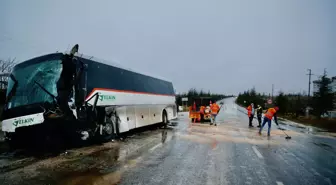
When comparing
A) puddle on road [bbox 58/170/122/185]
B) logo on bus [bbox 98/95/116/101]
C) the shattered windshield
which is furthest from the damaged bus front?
puddle on road [bbox 58/170/122/185]

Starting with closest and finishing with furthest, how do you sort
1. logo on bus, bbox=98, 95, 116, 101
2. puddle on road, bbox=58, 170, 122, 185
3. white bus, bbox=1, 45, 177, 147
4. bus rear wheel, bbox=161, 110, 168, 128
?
puddle on road, bbox=58, 170, 122, 185
white bus, bbox=1, 45, 177, 147
logo on bus, bbox=98, 95, 116, 101
bus rear wheel, bbox=161, 110, 168, 128

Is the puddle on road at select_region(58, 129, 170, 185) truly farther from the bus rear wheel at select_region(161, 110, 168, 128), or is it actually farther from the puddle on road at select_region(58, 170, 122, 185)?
the bus rear wheel at select_region(161, 110, 168, 128)

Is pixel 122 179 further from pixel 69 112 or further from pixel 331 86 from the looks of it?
pixel 331 86

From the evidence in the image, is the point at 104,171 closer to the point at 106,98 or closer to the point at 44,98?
the point at 44,98

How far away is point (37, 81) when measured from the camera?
8.61 meters

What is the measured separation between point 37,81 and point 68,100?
1115mm

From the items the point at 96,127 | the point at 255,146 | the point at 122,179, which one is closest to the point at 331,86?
the point at 255,146

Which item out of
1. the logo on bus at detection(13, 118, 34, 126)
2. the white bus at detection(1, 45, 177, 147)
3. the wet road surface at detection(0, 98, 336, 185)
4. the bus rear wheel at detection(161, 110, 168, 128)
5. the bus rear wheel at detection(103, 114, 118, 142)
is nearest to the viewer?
the wet road surface at detection(0, 98, 336, 185)

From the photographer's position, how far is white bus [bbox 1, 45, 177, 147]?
836 centimetres

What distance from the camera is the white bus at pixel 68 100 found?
8.36 meters

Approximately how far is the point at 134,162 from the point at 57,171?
1941 mm

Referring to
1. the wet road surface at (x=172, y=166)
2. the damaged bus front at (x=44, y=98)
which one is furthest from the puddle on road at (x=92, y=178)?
the damaged bus front at (x=44, y=98)

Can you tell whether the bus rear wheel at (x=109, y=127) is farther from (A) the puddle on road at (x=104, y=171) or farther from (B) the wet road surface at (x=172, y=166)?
(A) the puddle on road at (x=104, y=171)

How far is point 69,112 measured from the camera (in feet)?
28.3
